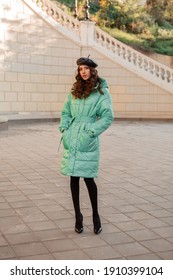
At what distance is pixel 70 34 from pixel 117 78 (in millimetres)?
2626

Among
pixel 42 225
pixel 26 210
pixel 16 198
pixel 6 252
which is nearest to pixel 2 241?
pixel 6 252

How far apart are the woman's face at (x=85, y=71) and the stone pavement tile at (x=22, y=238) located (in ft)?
5.27

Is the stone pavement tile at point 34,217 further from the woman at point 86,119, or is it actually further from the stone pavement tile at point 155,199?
the stone pavement tile at point 155,199

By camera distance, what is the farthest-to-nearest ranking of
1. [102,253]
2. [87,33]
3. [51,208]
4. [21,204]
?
1. [87,33]
2. [21,204]
3. [51,208]
4. [102,253]

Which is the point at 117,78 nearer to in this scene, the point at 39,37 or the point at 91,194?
the point at 39,37

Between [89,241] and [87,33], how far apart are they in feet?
49.9

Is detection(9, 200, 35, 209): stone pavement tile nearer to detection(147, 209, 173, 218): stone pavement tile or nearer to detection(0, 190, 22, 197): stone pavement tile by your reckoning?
detection(0, 190, 22, 197): stone pavement tile

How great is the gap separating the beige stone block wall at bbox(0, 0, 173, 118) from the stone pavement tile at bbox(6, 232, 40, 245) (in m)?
12.8

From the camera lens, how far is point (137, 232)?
462 centimetres

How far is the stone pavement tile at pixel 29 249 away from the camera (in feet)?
13.0

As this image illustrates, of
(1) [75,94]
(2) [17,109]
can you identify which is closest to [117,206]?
(1) [75,94]

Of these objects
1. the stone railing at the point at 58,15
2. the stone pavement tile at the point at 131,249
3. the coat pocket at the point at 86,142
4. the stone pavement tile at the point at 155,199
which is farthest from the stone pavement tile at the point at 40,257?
the stone railing at the point at 58,15

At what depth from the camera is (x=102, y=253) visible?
3977 millimetres

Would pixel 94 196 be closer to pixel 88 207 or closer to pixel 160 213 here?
pixel 88 207
